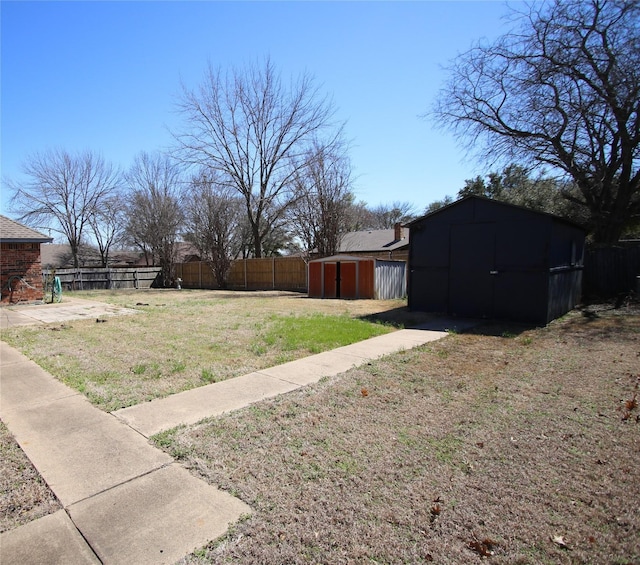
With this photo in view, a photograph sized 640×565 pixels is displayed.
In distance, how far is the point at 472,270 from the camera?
10.5 meters

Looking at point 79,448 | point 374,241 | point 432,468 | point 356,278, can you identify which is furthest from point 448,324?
point 374,241

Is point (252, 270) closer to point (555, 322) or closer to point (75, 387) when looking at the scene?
point (555, 322)

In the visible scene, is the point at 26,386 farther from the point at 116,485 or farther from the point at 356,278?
the point at 356,278

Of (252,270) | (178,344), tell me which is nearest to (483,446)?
(178,344)

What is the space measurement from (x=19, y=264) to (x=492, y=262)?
52.6 feet

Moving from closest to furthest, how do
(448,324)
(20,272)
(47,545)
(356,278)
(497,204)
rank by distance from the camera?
(47,545) → (448,324) → (497,204) → (20,272) → (356,278)

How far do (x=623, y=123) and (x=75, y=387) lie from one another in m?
18.7

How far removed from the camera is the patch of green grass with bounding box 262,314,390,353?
290 inches

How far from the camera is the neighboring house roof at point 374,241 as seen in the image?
89.5ft

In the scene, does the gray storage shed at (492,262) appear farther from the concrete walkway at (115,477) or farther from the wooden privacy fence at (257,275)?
the wooden privacy fence at (257,275)

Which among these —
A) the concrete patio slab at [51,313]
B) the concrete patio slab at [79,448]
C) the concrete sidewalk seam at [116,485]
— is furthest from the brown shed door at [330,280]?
the concrete sidewalk seam at [116,485]

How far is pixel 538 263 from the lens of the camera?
952 centimetres

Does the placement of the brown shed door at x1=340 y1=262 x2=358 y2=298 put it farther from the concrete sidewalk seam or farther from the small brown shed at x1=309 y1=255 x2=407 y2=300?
the concrete sidewalk seam

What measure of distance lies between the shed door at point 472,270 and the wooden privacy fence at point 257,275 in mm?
12723
